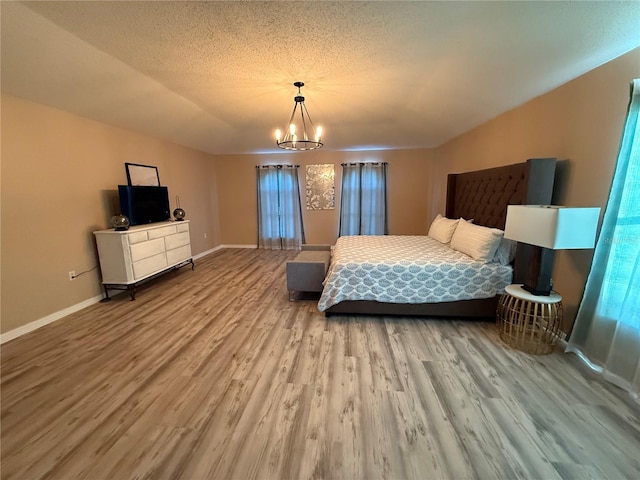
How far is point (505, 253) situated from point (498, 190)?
88 centimetres

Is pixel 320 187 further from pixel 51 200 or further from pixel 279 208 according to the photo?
pixel 51 200

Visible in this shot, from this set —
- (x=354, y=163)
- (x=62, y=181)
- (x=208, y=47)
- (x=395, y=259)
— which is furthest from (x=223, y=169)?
(x=395, y=259)

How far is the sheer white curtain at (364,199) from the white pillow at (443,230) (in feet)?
6.93

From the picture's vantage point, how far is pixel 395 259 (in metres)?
3.09

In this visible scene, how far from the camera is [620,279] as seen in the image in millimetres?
1974

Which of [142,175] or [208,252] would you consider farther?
[208,252]

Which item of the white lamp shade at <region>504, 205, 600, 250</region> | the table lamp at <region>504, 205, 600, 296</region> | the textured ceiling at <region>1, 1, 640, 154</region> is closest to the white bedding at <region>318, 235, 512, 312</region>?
the table lamp at <region>504, 205, 600, 296</region>

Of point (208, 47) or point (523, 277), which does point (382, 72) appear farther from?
point (523, 277)

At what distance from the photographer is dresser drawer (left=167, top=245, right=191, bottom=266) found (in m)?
4.36

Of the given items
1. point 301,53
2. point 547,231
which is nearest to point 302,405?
point 547,231

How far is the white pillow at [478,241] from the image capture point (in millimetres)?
2883

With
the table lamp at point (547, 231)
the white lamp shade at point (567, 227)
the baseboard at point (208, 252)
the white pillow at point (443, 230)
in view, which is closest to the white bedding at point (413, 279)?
the table lamp at point (547, 231)

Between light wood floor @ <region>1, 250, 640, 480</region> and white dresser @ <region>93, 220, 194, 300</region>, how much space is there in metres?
0.77

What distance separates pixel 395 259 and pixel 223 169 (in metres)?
5.31
